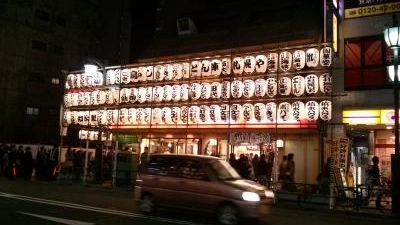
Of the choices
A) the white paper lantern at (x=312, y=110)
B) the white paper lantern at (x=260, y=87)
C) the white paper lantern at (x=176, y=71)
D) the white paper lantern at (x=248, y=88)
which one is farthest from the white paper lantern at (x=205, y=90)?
the white paper lantern at (x=312, y=110)

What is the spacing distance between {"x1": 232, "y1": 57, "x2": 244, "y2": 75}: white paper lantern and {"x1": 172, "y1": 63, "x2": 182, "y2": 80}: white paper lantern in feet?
10.9

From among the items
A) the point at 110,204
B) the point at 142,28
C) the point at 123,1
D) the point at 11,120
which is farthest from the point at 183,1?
the point at 110,204

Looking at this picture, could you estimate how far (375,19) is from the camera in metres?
22.9

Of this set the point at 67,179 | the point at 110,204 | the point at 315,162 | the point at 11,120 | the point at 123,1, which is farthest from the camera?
the point at 123,1

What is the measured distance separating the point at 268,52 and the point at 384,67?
19.8ft

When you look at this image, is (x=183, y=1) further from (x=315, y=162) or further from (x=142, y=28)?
(x=315, y=162)

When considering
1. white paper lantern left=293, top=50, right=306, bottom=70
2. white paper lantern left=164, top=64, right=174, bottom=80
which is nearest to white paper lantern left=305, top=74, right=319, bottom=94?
white paper lantern left=293, top=50, right=306, bottom=70

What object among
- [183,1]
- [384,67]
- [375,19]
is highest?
[183,1]

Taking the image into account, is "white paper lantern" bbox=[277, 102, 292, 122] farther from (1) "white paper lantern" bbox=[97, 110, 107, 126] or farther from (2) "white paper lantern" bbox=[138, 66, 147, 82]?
(1) "white paper lantern" bbox=[97, 110, 107, 126]

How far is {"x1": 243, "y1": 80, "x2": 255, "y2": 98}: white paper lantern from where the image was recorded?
21.7 meters

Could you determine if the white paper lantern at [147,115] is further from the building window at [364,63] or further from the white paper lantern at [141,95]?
the building window at [364,63]

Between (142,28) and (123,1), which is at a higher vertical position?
(123,1)

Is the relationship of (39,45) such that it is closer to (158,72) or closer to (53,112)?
(53,112)

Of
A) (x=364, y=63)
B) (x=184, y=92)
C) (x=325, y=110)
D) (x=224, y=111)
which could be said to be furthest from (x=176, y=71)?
(x=364, y=63)
